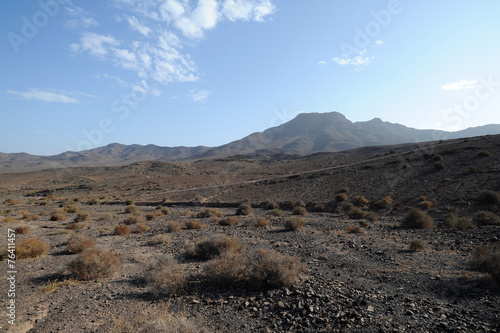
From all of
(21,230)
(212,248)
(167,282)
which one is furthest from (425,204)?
(21,230)

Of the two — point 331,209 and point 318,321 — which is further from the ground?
point 318,321

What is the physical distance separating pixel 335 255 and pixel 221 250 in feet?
14.7

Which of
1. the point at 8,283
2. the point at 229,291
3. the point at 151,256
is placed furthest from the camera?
the point at 151,256

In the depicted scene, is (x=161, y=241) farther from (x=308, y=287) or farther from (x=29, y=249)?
(x=308, y=287)

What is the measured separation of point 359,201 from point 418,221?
8.76m

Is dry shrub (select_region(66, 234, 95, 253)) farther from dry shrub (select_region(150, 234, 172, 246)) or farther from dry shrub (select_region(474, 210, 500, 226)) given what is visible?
dry shrub (select_region(474, 210, 500, 226))

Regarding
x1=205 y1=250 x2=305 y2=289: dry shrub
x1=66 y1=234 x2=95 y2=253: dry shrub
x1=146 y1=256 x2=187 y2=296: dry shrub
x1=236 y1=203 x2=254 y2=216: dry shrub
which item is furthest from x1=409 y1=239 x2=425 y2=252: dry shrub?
x1=236 y1=203 x2=254 y2=216: dry shrub

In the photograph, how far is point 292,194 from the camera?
30203 millimetres

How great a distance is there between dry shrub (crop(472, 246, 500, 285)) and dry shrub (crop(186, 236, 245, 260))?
23.7ft

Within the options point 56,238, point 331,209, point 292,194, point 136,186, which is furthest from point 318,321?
point 136,186

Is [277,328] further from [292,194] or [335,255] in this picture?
[292,194]

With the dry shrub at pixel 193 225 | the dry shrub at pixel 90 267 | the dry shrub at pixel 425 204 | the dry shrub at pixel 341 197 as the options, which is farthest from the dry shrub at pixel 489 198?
the dry shrub at pixel 90 267

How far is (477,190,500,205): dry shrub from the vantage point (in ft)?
51.3

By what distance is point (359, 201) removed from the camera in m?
22.9
